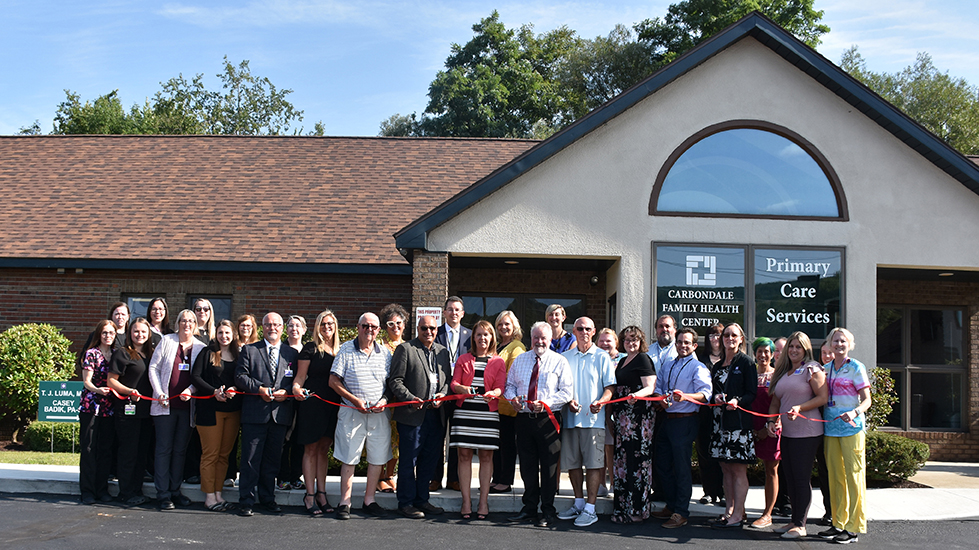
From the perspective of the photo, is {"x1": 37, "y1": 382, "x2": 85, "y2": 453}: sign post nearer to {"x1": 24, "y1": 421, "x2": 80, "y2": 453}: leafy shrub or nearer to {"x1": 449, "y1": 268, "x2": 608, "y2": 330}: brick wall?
{"x1": 24, "y1": 421, "x2": 80, "y2": 453}: leafy shrub

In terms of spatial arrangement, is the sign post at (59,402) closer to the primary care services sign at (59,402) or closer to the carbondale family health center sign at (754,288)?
the primary care services sign at (59,402)

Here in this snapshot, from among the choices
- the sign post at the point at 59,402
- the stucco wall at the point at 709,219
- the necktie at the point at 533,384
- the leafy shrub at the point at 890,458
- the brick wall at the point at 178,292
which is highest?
the stucco wall at the point at 709,219

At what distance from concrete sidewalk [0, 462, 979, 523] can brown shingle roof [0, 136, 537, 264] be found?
196 inches

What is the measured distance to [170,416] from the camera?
24.1ft

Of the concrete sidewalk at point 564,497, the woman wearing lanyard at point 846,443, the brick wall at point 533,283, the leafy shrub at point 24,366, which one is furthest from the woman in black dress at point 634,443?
the leafy shrub at point 24,366

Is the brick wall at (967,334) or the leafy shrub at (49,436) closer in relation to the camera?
the leafy shrub at (49,436)

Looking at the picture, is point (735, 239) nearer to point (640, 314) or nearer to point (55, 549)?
point (640, 314)

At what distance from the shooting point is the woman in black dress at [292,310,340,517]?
7.12 m

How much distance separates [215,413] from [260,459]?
0.59m

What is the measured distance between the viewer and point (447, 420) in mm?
7613

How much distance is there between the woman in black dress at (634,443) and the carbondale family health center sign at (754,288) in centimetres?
315

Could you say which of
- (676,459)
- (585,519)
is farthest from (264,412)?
(676,459)

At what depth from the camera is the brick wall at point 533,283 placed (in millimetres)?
12750

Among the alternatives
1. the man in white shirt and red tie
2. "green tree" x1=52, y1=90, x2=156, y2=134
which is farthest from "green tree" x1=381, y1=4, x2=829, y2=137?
the man in white shirt and red tie
